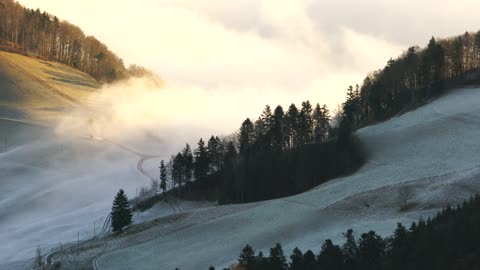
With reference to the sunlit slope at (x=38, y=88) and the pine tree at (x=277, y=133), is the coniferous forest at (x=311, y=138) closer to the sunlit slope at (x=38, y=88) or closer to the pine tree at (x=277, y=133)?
the pine tree at (x=277, y=133)

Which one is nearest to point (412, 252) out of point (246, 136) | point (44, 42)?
point (246, 136)

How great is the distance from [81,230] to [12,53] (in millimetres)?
115206

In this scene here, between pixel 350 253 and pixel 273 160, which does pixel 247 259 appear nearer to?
pixel 350 253

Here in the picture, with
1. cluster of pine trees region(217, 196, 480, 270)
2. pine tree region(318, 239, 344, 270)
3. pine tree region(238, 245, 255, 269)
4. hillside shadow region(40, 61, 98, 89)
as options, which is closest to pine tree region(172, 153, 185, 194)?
pine tree region(238, 245, 255, 269)

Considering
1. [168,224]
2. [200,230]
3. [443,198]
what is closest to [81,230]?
[168,224]

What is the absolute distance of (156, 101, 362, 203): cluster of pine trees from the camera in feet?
262

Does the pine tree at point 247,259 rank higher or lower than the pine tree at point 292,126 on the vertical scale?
lower

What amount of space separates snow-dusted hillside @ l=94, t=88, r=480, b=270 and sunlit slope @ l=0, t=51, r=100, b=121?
88.6 m

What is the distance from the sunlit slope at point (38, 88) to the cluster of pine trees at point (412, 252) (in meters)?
111

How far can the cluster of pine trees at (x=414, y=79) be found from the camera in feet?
329

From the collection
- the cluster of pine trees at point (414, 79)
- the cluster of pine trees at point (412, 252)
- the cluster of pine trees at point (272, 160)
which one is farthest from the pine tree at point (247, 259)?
the cluster of pine trees at point (414, 79)

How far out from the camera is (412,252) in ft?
114

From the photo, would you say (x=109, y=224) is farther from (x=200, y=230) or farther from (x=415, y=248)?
(x=415, y=248)

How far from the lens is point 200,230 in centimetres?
6175
